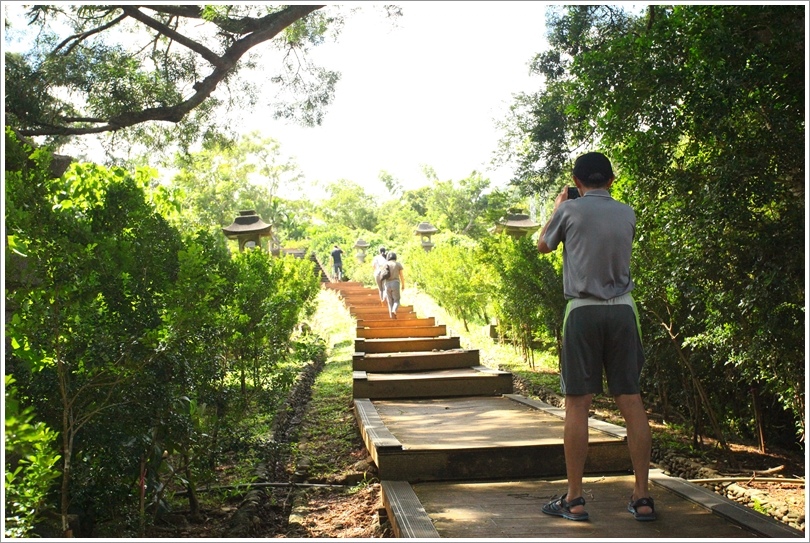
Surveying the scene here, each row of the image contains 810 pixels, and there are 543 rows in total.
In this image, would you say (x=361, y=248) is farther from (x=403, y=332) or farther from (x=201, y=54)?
(x=201, y=54)

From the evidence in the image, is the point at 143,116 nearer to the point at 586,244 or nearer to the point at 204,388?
the point at 204,388

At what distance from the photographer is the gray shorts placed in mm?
3812

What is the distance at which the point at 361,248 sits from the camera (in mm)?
41531

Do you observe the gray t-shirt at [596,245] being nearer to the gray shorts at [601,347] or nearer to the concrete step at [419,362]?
the gray shorts at [601,347]

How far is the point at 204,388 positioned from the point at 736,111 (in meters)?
3.80

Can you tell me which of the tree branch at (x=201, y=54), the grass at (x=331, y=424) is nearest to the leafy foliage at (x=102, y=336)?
the grass at (x=331, y=424)

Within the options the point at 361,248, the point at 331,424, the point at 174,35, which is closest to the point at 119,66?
the point at 174,35

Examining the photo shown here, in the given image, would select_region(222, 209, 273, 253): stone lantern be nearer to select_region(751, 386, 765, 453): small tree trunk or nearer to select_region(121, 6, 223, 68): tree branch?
select_region(121, 6, 223, 68): tree branch

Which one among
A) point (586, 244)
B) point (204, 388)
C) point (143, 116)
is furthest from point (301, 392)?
point (586, 244)

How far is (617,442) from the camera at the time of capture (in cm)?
516

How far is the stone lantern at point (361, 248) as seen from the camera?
40500 millimetres

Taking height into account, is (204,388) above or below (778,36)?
below

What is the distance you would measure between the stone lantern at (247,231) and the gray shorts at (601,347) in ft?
39.1

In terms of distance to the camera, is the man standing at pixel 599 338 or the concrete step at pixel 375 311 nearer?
the man standing at pixel 599 338
